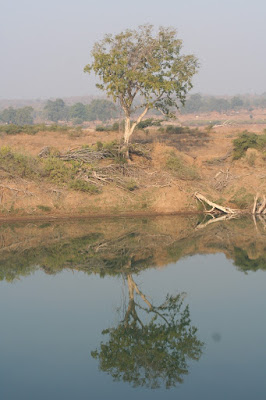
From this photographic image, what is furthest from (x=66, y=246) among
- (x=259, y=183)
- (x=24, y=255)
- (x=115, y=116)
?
(x=115, y=116)

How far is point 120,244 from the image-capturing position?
773 inches

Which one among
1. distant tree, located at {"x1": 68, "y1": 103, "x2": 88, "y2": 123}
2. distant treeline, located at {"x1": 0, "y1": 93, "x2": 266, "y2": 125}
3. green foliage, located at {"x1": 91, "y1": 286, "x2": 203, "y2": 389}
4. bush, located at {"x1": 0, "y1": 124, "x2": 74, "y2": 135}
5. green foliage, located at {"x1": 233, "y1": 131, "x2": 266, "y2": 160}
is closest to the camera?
green foliage, located at {"x1": 91, "y1": 286, "x2": 203, "y2": 389}

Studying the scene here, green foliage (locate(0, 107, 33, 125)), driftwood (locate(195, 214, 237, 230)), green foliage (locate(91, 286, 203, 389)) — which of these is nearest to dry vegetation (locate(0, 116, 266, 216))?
driftwood (locate(195, 214, 237, 230))

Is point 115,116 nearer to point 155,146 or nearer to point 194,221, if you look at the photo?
point 155,146

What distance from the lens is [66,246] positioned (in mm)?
19312

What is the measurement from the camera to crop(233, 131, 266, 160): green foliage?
31.1m

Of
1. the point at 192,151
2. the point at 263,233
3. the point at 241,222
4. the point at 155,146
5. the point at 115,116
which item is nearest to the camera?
the point at 263,233

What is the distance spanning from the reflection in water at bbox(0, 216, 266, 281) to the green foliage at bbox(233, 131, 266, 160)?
327 inches

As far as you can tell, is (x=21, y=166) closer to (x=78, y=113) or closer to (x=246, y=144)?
(x=246, y=144)

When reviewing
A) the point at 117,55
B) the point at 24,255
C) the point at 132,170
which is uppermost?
the point at 117,55

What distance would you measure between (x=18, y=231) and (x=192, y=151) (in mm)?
15224

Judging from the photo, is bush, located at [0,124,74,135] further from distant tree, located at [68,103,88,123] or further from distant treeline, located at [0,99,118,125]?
distant tree, located at [68,103,88,123]

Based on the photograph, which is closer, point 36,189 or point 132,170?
point 36,189

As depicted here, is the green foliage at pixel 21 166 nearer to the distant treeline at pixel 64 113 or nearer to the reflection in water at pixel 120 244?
the reflection in water at pixel 120 244
